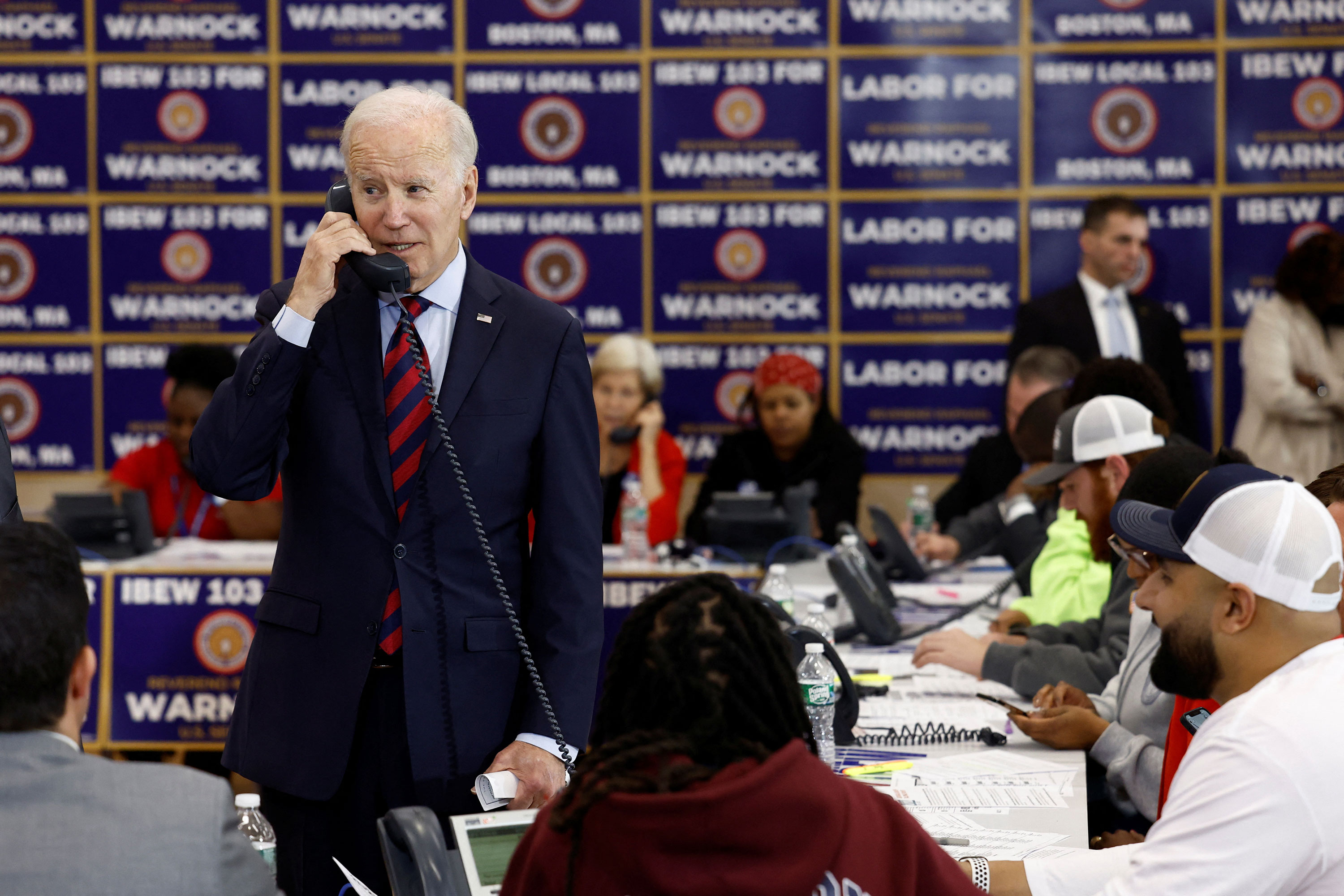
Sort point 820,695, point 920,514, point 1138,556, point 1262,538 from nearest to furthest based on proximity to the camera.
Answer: point 1262,538 < point 1138,556 < point 820,695 < point 920,514

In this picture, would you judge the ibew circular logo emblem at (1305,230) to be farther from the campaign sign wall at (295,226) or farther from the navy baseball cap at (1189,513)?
the navy baseball cap at (1189,513)

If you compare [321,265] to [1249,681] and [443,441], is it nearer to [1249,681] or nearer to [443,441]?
[443,441]

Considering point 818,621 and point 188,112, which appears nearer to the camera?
point 818,621

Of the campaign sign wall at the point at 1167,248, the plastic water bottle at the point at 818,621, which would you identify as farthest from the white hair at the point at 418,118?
the campaign sign wall at the point at 1167,248

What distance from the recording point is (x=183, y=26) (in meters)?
6.09

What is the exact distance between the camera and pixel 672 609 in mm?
1203

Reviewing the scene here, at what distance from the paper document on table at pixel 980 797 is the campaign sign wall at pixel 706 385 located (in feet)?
12.8

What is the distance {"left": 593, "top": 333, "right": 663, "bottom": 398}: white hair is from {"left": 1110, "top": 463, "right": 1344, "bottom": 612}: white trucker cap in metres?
3.77

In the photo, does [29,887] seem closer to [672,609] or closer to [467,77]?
[672,609]

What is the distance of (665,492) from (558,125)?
190cm

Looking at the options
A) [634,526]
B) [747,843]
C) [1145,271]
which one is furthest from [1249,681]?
[1145,271]

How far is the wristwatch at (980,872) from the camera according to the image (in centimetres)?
170

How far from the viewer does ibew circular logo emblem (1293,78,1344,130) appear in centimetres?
588

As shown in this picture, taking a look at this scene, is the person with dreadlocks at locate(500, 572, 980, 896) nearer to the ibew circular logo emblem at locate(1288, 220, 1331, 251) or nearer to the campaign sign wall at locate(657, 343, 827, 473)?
the campaign sign wall at locate(657, 343, 827, 473)
